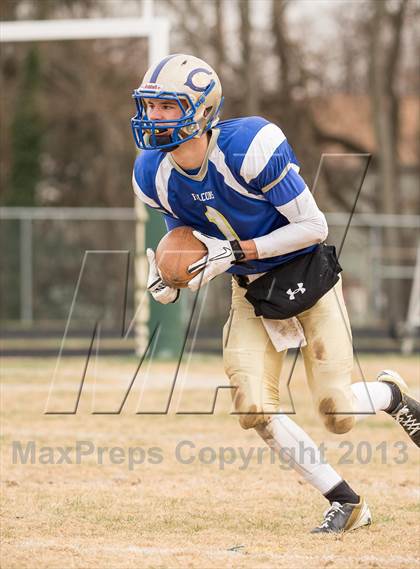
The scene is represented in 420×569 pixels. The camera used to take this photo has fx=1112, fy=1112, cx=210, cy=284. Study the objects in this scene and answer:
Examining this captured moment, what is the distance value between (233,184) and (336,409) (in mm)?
955

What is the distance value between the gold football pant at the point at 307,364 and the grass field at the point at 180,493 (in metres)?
0.48

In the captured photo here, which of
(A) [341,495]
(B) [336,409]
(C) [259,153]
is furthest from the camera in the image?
(A) [341,495]

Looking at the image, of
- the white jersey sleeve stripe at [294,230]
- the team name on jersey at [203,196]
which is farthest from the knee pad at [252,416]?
the team name on jersey at [203,196]

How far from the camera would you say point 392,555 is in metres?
3.98

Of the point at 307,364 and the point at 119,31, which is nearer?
the point at 307,364

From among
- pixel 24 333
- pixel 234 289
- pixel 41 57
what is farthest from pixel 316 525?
pixel 41 57

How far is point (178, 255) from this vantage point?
13.9 ft

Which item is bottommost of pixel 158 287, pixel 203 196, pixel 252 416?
pixel 252 416

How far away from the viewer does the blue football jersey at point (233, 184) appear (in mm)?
4102

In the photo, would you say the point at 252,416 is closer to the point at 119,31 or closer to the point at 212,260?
the point at 212,260

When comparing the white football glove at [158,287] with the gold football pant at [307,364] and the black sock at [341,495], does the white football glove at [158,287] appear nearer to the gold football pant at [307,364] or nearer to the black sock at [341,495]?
the gold football pant at [307,364]

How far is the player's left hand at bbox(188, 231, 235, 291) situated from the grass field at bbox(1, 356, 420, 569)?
99 centimetres

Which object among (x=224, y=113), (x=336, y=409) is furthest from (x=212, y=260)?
(x=224, y=113)

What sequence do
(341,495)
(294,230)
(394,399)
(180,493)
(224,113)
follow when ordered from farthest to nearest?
(224,113)
(180,493)
(394,399)
(341,495)
(294,230)
